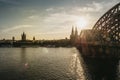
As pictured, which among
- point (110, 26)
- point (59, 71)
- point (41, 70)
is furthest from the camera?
point (110, 26)

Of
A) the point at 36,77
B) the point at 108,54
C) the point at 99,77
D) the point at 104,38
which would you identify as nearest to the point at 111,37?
the point at 104,38

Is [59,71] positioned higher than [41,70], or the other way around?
[41,70]

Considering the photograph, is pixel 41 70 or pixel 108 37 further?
pixel 108 37

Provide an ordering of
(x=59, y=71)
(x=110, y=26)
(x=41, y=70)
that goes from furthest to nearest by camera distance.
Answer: (x=110, y=26)
(x=41, y=70)
(x=59, y=71)

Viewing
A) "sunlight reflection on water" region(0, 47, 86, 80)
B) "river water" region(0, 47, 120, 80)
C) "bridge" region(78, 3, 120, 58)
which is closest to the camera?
"river water" region(0, 47, 120, 80)

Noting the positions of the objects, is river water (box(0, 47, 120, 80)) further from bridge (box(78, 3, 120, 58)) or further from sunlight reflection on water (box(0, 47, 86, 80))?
bridge (box(78, 3, 120, 58))

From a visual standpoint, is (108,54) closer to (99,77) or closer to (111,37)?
(111,37)

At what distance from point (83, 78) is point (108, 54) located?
45001 mm

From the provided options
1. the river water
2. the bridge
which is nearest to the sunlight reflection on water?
the river water

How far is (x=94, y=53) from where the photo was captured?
111 metres

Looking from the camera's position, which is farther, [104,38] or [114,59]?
[104,38]

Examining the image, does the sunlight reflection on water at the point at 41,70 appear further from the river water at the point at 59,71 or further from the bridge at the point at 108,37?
the bridge at the point at 108,37

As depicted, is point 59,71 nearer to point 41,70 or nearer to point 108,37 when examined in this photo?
point 41,70

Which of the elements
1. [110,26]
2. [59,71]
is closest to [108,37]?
[110,26]
